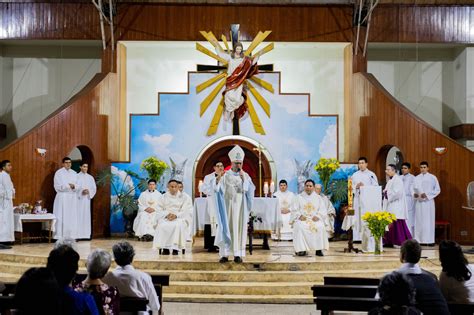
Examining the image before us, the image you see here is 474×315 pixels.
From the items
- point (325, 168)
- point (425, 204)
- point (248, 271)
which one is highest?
point (325, 168)

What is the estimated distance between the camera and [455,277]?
5.72 meters

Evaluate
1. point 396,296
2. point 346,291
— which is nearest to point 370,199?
point 346,291

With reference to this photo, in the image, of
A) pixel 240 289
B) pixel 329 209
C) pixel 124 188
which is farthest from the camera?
pixel 124 188

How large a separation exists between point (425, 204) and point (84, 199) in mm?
6697

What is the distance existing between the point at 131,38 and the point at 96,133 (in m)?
2.24

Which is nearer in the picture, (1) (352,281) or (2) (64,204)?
(1) (352,281)

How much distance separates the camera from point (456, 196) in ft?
49.6

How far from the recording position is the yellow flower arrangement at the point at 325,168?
50.4 feet

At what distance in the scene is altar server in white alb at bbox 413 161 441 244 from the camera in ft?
47.7

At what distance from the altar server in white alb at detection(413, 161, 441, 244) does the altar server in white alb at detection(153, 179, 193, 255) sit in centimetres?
483

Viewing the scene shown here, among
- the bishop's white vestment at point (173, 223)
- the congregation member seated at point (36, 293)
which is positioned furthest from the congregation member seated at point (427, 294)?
the bishop's white vestment at point (173, 223)

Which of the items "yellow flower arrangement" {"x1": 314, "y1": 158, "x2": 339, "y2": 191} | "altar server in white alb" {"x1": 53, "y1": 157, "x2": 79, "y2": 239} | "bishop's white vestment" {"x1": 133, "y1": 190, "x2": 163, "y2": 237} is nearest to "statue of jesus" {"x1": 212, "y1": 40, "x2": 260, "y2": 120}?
"yellow flower arrangement" {"x1": 314, "y1": 158, "x2": 339, "y2": 191}

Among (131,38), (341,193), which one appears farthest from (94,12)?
(341,193)

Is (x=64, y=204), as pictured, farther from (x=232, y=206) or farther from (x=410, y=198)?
(x=410, y=198)
